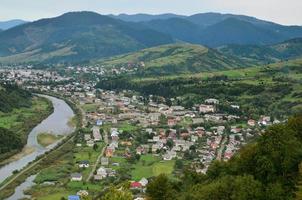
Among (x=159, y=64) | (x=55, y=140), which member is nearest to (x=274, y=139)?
(x=55, y=140)

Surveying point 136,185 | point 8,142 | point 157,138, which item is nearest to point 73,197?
point 136,185

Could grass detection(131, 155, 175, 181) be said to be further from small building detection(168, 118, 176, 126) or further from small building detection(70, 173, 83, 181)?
small building detection(168, 118, 176, 126)

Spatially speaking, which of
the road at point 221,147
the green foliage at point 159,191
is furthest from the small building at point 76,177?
the green foliage at point 159,191

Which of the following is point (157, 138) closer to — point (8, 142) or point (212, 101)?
point (8, 142)

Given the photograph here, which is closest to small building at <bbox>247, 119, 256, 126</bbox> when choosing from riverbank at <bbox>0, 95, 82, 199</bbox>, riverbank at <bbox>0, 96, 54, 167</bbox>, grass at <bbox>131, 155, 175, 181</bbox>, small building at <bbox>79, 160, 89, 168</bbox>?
grass at <bbox>131, 155, 175, 181</bbox>

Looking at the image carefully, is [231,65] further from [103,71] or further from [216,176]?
[216,176]

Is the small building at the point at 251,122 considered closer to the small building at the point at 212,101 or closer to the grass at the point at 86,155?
the small building at the point at 212,101

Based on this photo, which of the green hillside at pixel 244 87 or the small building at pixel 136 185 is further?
the green hillside at pixel 244 87
